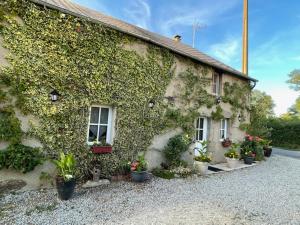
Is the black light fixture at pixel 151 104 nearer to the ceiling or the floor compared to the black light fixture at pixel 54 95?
nearer to the ceiling

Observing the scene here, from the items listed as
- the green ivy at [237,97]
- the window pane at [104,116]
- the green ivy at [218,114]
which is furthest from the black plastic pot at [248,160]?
the window pane at [104,116]

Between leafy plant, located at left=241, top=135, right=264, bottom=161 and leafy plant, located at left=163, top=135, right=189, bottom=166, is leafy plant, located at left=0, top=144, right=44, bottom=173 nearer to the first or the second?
leafy plant, located at left=163, top=135, right=189, bottom=166

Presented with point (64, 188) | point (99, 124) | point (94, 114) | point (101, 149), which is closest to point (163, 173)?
point (101, 149)

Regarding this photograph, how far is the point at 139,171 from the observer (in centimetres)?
624

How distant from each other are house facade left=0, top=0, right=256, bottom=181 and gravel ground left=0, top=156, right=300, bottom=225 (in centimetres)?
125

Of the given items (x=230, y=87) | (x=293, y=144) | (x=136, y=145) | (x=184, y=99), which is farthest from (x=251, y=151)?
(x=293, y=144)

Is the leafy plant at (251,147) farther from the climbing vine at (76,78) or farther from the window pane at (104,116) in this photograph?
the window pane at (104,116)

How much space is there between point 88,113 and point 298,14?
13.2 m

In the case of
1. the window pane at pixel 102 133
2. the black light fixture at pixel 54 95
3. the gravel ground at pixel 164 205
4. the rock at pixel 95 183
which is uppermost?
the black light fixture at pixel 54 95

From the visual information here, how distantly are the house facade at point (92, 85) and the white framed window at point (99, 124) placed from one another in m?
0.03

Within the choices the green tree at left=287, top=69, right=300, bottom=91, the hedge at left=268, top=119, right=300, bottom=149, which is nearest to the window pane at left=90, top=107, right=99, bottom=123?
the hedge at left=268, top=119, right=300, bottom=149

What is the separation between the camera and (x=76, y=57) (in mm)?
5930

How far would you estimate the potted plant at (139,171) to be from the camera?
20.4 feet

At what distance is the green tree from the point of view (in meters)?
32.0
